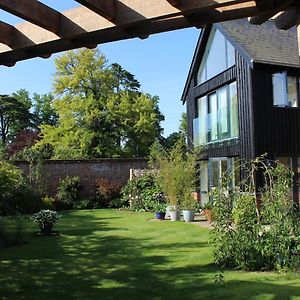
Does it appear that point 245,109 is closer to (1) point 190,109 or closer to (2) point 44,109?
(1) point 190,109

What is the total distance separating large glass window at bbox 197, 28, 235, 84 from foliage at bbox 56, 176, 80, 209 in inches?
304

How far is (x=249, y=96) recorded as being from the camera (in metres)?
15.3

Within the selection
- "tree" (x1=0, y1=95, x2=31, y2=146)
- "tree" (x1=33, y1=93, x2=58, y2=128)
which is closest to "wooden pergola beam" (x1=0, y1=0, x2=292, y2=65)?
"tree" (x1=0, y1=95, x2=31, y2=146)

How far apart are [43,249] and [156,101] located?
32.2 m

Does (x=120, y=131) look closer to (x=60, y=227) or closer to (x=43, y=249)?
(x=60, y=227)

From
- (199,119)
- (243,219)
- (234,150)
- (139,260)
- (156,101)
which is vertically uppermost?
(156,101)

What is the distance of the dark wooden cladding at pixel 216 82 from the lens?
54.7 feet

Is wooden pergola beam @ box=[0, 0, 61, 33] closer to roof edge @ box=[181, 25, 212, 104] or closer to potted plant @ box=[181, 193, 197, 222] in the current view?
potted plant @ box=[181, 193, 197, 222]

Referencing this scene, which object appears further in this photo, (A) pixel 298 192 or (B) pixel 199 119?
(B) pixel 199 119

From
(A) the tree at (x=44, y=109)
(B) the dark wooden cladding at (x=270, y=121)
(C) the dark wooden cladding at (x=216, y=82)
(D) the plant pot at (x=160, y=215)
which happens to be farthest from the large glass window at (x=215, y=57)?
(A) the tree at (x=44, y=109)

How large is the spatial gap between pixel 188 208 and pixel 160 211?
1.25m

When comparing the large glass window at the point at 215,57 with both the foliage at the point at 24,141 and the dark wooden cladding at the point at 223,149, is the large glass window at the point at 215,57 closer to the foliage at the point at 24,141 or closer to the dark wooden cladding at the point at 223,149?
the dark wooden cladding at the point at 223,149

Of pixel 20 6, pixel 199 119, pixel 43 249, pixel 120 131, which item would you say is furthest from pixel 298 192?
pixel 120 131

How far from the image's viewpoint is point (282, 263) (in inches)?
287
